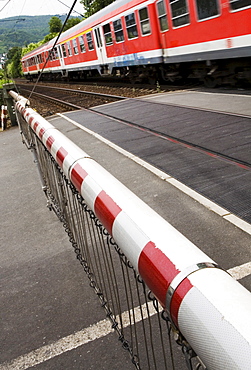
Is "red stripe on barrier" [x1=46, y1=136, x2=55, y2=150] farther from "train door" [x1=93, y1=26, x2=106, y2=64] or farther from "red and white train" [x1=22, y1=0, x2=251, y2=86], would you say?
"train door" [x1=93, y1=26, x2=106, y2=64]

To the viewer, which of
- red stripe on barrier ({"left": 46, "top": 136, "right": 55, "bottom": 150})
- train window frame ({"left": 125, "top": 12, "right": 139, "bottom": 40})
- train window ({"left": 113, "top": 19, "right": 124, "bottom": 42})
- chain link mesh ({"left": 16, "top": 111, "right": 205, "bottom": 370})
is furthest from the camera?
train window ({"left": 113, "top": 19, "right": 124, "bottom": 42})

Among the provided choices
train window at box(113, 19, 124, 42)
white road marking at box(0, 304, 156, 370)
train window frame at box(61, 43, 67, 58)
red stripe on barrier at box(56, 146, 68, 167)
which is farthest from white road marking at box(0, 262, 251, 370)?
train window frame at box(61, 43, 67, 58)

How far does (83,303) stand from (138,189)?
A: 106 inches

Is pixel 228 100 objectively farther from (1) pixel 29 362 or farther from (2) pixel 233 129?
(1) pixel 29 362

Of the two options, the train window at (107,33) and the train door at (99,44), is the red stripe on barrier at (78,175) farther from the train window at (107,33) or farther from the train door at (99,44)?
the train door at (99,44)

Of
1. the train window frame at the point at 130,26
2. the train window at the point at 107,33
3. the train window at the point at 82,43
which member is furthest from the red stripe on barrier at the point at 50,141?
the train window at the point at 82,43

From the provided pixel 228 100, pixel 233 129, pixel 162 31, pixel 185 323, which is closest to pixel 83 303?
pixel 185 323

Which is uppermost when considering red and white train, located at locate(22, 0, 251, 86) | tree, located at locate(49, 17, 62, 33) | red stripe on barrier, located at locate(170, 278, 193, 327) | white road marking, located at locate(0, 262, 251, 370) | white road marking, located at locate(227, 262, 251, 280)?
tree, located at locate(49, 17, 62, 33)

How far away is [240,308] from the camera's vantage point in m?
0.97

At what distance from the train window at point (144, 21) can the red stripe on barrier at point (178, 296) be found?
16632 millimetres

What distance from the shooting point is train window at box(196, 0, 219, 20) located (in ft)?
39.7

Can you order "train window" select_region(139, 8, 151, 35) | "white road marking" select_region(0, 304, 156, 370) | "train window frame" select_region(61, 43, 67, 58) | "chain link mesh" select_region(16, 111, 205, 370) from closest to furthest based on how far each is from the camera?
"chain link mesh" select_region(16, 111, 205, 370)
"white road marking" select_region(0, 304, 156, 370)
"train window" select_region(139, 8, 151, 35)
"train window frame" select_region(61, 43, 67, 58)

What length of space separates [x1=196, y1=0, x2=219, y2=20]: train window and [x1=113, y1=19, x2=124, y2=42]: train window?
7099mm

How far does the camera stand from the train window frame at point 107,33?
2098 cm
